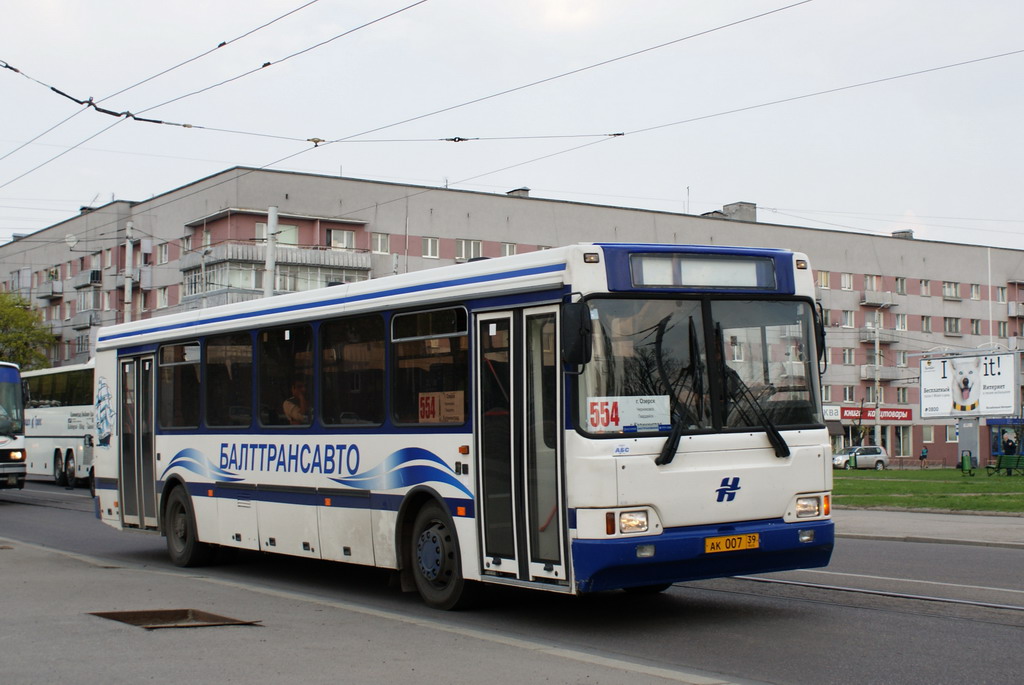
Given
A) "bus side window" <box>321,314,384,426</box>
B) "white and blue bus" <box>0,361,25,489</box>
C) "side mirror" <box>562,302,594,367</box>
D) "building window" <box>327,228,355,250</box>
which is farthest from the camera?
"building window" <box>327,228,355,250</box>

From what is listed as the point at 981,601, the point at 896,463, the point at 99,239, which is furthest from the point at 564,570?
the point at 896,463

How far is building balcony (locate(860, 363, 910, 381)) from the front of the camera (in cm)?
9181

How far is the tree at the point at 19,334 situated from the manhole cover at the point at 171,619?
238 feet

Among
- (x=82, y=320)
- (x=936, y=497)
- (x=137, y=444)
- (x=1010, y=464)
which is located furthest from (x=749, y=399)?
(x=82, y=320)

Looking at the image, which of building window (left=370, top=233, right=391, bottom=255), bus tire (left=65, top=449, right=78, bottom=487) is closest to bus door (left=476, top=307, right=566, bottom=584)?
bus tire (left=65, top=449, right=78, bottom=487)

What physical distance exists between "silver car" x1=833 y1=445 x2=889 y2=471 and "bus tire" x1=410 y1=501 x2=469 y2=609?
6719 cm

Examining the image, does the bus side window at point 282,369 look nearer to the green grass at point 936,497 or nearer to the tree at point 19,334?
the green grass at point 936,497

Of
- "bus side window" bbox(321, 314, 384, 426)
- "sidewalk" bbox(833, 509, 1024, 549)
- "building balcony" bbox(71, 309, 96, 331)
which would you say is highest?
"building balcony" bbox(71, 309, 96, 331)

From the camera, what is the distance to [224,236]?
69688mm

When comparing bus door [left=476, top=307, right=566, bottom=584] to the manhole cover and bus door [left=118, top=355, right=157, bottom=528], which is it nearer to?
the manhole cover

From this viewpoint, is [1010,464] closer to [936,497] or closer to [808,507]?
[936,497]

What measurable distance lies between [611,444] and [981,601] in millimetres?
3978

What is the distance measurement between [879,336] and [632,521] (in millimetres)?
86512

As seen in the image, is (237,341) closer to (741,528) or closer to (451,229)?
(741,528)
